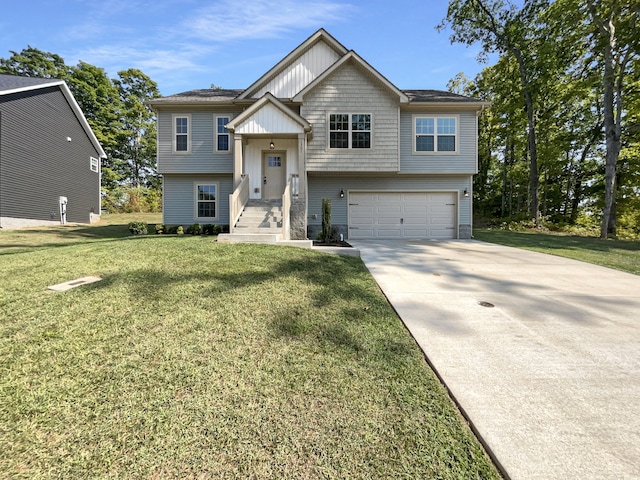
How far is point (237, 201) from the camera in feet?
29.9

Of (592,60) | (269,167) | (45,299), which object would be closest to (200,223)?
(269,167)

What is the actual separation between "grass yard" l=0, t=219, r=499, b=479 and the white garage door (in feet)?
29.1

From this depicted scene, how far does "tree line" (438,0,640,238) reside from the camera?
1395cm

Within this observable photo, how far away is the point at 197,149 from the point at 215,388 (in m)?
12.4

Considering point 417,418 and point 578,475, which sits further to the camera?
point 417,418

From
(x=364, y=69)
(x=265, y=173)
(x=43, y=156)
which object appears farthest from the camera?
(x=43, y=156)

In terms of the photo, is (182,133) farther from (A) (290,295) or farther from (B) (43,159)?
(A) (290,295)

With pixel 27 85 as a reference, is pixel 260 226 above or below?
below

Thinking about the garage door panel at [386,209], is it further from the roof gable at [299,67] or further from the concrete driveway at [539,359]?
the concrete driveway at [539,359]

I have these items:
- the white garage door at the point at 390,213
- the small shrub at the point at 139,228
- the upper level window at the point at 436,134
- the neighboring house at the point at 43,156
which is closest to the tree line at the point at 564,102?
the upper level window at the point at 436,134

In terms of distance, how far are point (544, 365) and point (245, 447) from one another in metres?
2.71

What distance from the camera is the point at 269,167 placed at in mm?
11727

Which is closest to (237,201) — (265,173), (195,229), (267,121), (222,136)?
(267,121)

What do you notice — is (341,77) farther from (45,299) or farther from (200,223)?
(45,299)
